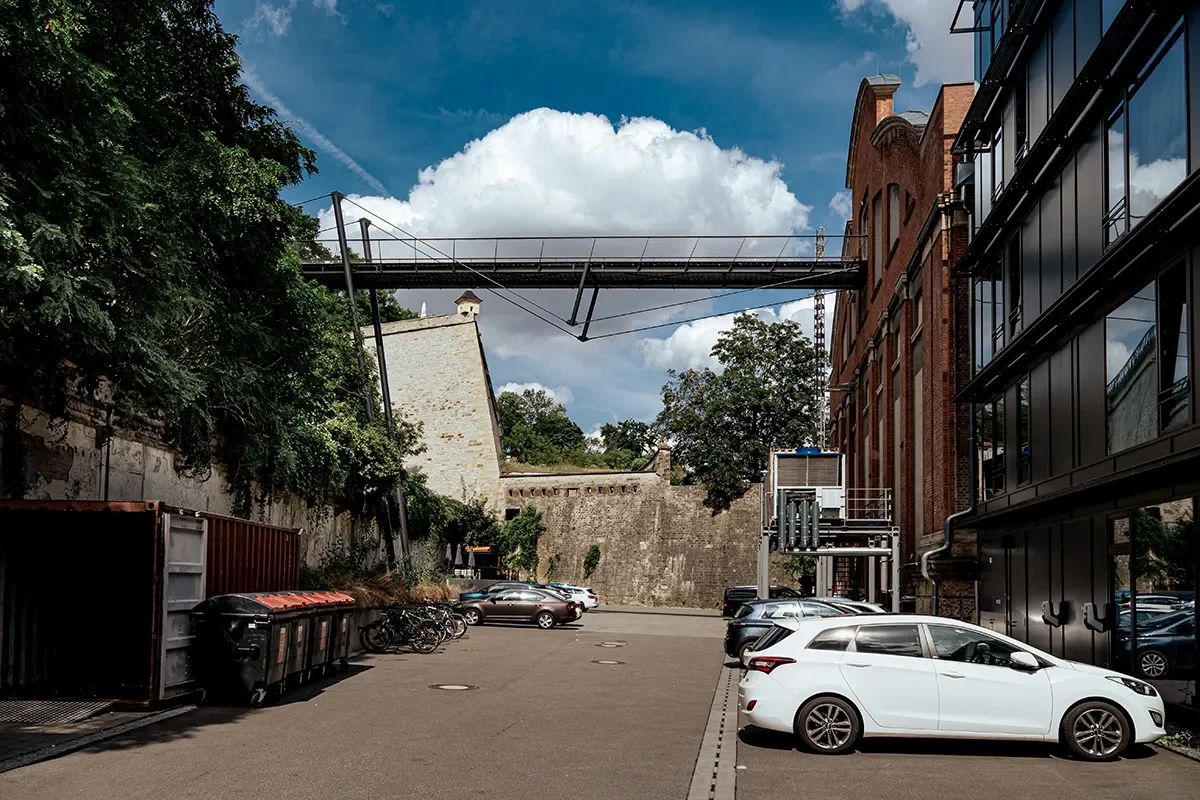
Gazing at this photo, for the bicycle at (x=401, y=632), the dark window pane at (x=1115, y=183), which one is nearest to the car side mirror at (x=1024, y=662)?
the dark window pane at (x=1115, y=183)

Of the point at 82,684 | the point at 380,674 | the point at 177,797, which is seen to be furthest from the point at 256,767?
the point at 380,674

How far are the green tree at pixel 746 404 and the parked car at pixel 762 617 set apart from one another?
3866 cm

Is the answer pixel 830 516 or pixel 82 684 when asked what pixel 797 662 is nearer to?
pixel 82 684

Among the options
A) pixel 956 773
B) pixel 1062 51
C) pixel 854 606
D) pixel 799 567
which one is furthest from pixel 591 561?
pixel 956 773

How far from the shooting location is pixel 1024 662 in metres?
11.0

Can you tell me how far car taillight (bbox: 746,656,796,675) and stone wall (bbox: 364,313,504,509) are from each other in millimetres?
47785

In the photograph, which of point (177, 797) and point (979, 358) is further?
point (979, 358)

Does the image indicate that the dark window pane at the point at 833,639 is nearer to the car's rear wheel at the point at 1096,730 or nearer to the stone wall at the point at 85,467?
the car's rear wheel at the point at 1096,730

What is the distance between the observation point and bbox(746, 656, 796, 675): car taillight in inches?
447

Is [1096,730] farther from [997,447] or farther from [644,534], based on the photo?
[644,534]

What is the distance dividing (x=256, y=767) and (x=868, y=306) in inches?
1249

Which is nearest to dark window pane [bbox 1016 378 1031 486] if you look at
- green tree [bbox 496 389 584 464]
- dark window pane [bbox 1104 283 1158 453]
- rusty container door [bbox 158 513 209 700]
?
dark window pane [bbox 1104 283 1158 453]

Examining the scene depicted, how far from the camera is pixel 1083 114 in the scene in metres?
16.2

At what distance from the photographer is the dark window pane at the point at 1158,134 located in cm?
1293
